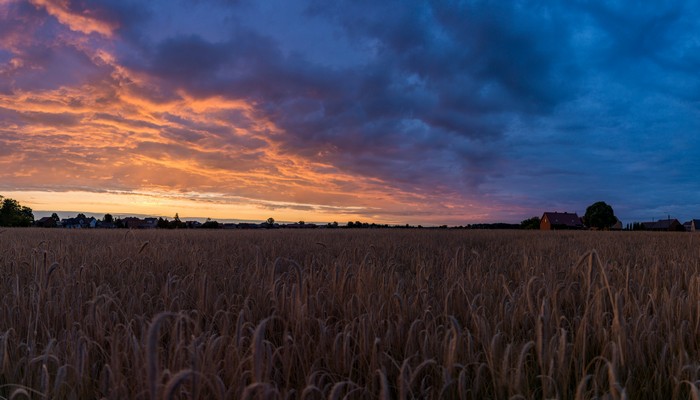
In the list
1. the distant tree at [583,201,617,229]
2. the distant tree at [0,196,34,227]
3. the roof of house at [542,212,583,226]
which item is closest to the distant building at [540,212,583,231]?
the roof of house at [542,212,583,226]

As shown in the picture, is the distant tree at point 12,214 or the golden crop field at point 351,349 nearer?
the golden crop field at point 351,349

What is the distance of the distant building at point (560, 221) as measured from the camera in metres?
83.0

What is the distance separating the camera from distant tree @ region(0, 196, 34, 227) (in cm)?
7547

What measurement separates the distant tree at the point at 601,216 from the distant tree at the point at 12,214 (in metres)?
106

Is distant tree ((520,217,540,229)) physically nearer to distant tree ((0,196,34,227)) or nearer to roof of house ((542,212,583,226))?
roof of house ((542,212,583,226))

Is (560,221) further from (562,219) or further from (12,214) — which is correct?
(12,214)

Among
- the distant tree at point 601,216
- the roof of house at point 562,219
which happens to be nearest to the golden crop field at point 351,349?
the distant tree at point 601,216

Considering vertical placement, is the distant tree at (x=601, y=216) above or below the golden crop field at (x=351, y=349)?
above

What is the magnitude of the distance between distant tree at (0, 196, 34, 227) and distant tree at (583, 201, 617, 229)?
106m

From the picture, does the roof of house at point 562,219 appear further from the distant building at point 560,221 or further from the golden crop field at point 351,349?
the golden crop field at point 351,349

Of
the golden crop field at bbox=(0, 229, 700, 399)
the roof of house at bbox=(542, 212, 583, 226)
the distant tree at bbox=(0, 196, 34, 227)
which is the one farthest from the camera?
the roof of house at bbox=(542, 212, 583, 226)

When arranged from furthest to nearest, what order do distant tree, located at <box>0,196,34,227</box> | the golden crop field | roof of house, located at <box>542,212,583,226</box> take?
roof of house, located at <box>542,212,583,226</box>
distant tree, located at <box>0,196,34,227</box>
the golden crop field

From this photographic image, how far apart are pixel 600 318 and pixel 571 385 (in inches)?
34.3

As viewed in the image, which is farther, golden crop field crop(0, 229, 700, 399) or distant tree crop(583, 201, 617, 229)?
distant tree crop(583, 201, 617, 229)
